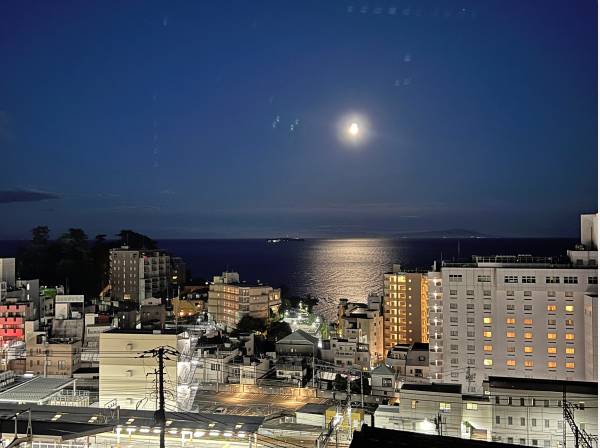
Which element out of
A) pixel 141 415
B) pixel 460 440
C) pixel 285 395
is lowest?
pixel 285 395

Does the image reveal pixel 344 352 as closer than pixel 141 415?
No

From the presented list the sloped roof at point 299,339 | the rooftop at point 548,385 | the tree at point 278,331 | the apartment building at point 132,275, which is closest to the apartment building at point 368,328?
the sloped roof at point 299,339

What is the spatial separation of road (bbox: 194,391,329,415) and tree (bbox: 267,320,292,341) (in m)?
3.58

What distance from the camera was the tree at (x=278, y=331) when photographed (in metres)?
11.1

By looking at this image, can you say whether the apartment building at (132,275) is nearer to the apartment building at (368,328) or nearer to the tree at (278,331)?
the tree at (278,331)

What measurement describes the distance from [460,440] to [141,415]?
9.18 ft

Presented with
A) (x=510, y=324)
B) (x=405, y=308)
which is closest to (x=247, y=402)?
(x=510, y=324)

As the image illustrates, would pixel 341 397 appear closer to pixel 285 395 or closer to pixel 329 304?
pixel 285 395

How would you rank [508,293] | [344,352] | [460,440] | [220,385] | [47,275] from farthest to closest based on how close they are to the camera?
[47,275]
[344,352]
[508,293]
[220,385]
[460,440]

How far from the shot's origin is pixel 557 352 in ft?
26.8

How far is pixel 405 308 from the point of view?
37.1ft

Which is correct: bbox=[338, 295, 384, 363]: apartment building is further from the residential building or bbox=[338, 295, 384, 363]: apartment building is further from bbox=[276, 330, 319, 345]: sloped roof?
the residential building

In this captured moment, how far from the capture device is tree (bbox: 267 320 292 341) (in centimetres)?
1112

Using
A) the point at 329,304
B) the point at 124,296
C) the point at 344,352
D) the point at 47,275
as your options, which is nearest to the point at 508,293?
the point at 344,352
